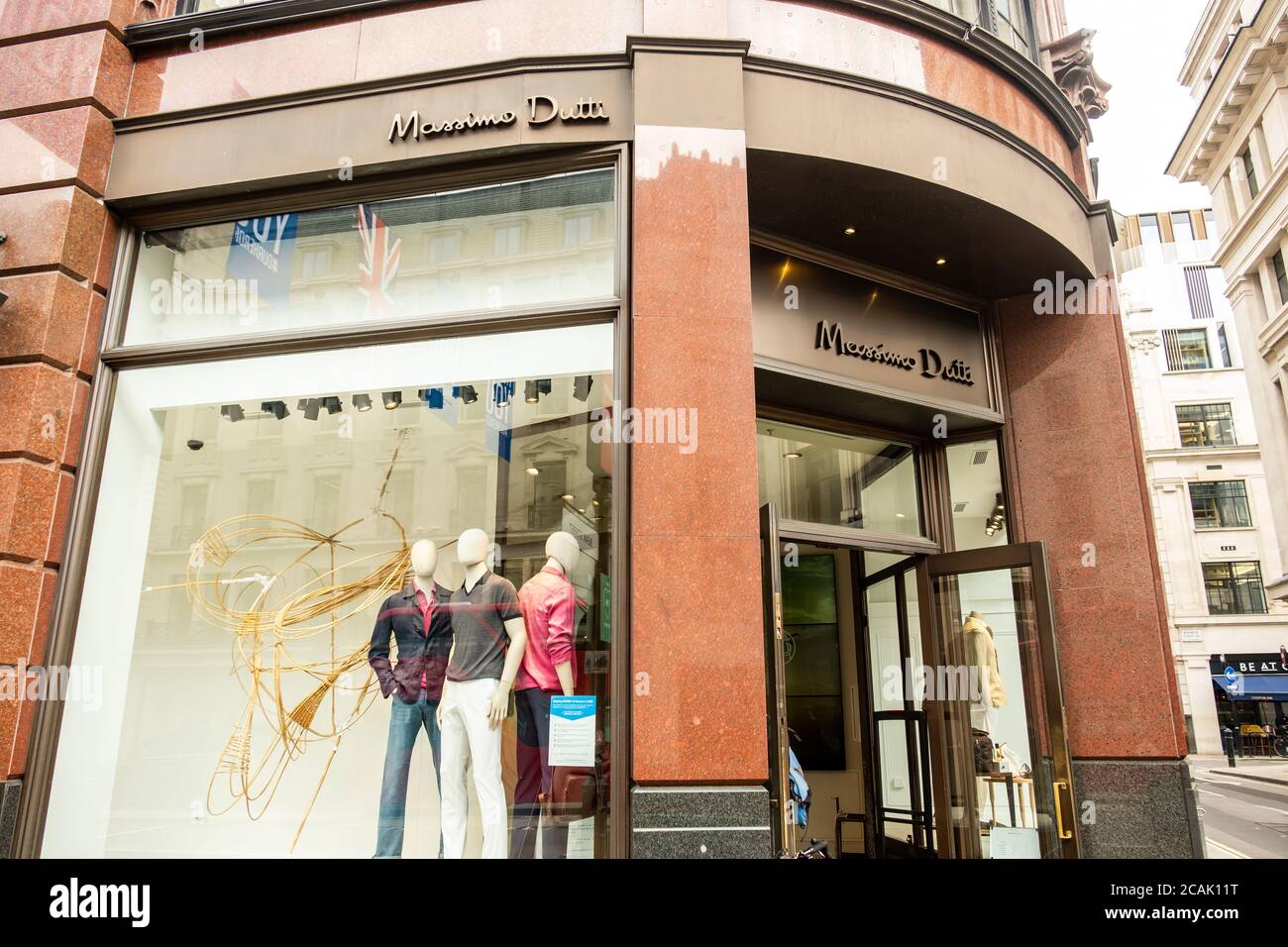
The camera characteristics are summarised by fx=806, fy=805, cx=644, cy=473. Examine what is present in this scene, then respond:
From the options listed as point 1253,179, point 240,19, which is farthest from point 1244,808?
point 240,19

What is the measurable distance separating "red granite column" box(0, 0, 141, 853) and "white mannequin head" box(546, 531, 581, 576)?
12.7 ft

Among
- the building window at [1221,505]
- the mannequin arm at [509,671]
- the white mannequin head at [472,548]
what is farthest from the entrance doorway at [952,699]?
the building window at [1221,505]

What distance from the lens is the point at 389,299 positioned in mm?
6492

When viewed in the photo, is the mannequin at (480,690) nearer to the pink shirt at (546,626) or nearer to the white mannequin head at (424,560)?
the pink shirt at (546,626)

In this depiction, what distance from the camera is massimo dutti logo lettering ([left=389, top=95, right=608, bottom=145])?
612 centimetres

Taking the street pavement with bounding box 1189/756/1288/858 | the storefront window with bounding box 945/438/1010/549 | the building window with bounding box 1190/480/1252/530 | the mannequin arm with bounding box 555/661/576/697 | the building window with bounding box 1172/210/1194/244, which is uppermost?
the building window with bounding box 1172/210/1194/244

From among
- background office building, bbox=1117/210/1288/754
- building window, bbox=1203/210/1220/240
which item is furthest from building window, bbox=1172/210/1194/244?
background office building, bbox=1117/210/1288/754

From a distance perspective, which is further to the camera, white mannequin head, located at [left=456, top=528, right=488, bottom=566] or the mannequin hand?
white mannequin head, located at [left=456, top=528, right=488, bottom=566]

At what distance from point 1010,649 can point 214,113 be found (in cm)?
826

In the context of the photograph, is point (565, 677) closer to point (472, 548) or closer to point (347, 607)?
point (472, 548)

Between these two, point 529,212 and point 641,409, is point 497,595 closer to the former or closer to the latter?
point 641,409

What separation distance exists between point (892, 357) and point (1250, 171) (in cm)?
3171
